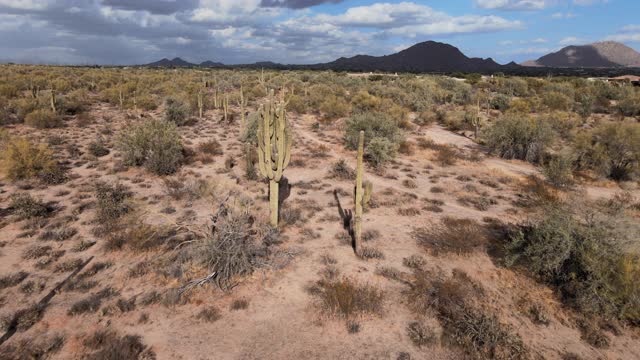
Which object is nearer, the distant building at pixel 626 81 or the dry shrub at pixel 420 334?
the dry shrub at pixel 420 334

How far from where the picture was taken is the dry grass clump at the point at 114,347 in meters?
5.53

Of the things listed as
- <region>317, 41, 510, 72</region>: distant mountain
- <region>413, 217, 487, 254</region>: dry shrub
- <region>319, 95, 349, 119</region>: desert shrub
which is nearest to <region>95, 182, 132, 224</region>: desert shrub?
<region>413, 217, 487, 254</region>: dry shrub

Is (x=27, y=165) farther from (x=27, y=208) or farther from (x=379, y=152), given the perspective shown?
(x=379, y=152)

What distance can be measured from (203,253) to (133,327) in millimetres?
2082

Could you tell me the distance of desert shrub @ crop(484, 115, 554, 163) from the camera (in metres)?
17.1

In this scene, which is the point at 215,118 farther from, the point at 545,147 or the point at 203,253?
the point at 545,147

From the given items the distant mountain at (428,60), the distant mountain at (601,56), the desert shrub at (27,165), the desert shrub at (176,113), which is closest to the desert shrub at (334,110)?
the desert shrub at (176,113)

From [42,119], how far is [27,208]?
13723mm

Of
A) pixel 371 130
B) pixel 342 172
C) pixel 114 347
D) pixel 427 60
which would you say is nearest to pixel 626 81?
pixel 371 130

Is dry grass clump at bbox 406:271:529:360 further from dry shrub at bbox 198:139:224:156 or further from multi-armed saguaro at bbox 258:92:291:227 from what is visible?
dry shrub at bbox 198:139:224:156

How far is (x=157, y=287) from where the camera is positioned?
24.1ft

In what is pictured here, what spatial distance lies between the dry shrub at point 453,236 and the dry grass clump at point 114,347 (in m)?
6.89

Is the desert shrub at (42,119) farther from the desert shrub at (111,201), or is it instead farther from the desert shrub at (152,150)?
the desert shrub at (111,201)

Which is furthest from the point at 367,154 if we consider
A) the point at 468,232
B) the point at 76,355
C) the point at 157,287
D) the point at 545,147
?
the point at 76,355
